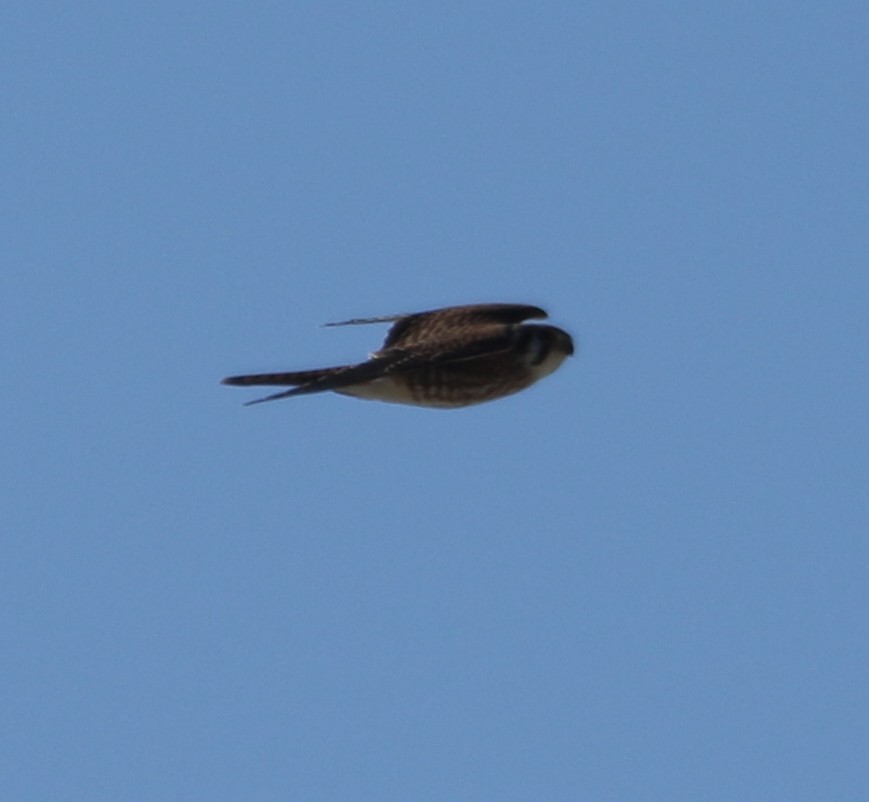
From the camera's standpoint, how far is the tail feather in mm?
14656

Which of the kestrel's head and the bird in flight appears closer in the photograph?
the bird in flight

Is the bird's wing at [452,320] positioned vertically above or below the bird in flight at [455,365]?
above

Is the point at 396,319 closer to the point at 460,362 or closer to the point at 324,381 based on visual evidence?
the point at 460,362

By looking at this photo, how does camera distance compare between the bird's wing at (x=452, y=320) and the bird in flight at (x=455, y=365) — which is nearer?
the bird in flight at (x=455, y=365)

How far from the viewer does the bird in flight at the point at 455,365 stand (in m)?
14.5

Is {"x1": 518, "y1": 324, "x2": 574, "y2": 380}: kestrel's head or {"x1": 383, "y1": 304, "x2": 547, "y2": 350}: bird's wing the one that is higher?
{"x1": 383, "y1": 304, "x2": 547, "y2": 350}: bird's wing

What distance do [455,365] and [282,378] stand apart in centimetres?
112

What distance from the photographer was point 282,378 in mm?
14883

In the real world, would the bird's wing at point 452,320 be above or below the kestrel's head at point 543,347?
above

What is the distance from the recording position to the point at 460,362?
48.3ft

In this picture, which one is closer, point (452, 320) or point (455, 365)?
point (455, 365)

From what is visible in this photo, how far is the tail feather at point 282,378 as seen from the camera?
14.7m

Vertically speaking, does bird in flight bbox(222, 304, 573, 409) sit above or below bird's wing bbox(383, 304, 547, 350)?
below

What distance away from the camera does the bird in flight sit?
14453mm
